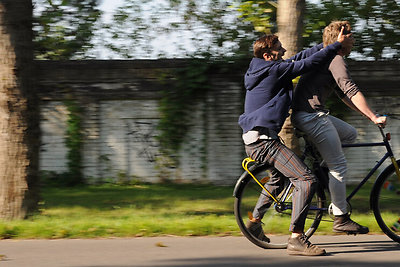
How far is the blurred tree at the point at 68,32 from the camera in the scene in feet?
42.4

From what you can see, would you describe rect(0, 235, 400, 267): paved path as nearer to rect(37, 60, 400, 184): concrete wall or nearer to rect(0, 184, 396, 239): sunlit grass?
rect(0, 184, 396, 239): sunlit grass

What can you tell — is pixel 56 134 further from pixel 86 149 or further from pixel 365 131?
pixel 365 131

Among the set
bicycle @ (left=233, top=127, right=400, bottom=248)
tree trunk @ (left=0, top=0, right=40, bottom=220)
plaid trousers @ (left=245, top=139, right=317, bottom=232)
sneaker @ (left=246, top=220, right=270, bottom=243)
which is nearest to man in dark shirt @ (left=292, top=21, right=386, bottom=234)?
bicycle @ (left=233, top=127, right=400, bottom=248)

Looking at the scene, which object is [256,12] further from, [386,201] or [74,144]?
[74,144]

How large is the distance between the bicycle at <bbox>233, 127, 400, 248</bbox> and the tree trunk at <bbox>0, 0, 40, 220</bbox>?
272cm

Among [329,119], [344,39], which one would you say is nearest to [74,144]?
[329,119]

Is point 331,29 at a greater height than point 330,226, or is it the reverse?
point 331,29

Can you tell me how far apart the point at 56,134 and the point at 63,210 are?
3.82 m

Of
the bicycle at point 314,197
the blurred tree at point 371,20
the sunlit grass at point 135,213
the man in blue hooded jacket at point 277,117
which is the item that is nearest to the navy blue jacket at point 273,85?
the man in blue hooded jacket at point 277,117

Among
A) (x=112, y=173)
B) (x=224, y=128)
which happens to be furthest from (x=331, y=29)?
(x=112, y=173)

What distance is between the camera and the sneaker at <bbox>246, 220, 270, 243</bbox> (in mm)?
5238

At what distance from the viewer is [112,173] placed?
11945 millimetres

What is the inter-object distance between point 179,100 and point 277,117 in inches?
273

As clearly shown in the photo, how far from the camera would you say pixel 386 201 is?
17.4 feet
